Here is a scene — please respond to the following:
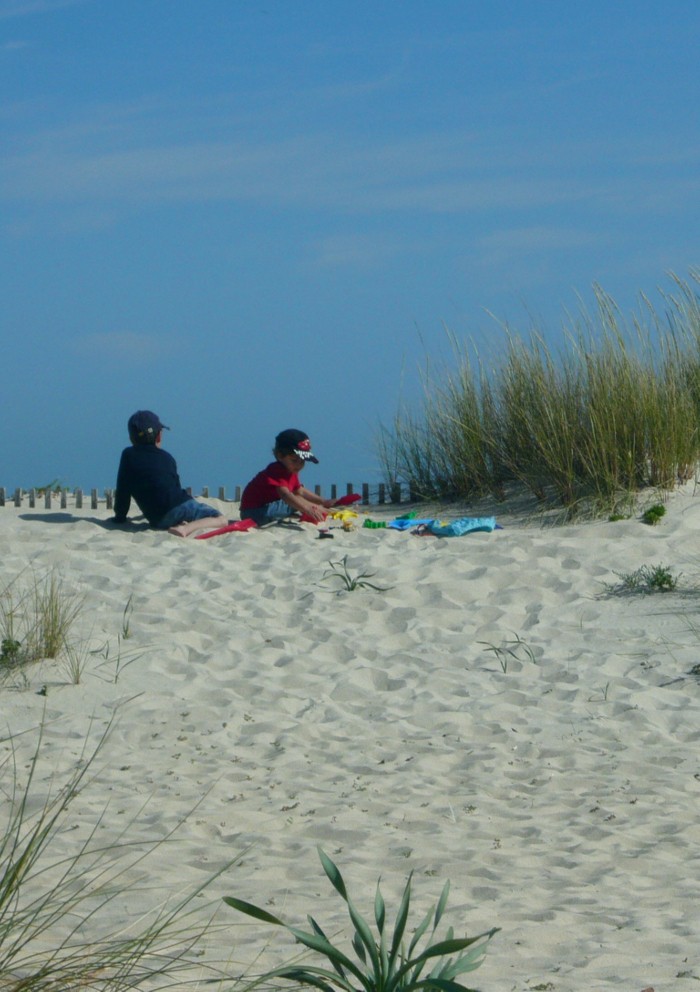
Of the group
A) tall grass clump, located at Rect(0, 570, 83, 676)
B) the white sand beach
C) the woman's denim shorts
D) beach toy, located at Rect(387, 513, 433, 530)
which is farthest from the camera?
beach toy, located at Rect(387, 513, 433, 530)

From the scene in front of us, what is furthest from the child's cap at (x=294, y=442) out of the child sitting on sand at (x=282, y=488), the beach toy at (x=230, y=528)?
the beach toy at (x=230, y=528)

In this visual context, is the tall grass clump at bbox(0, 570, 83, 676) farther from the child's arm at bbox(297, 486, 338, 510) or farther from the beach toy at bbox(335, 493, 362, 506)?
the beach toy at bbox(335, 493, 362, 506)

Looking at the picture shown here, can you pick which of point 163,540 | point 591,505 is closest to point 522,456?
point 591,505

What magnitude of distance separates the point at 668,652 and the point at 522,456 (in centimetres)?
428

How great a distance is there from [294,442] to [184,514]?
1.10 m

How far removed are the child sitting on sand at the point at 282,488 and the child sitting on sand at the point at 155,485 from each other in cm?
35

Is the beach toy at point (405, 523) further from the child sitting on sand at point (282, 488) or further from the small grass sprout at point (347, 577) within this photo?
the small grass sprout at point (347, 577)

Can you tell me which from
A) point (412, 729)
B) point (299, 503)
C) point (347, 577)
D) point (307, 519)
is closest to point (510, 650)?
point (412, 729)

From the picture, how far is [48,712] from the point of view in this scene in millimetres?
5562

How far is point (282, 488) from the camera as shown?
9.31 meters

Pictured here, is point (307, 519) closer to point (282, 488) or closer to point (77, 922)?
point (282, 488)

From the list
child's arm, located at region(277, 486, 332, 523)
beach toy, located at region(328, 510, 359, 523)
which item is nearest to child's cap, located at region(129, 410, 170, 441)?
child's arm, located at region(277, 486, 332, 523)

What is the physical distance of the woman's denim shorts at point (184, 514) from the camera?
30.5 feet

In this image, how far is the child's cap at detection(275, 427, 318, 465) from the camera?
9.20 metres
